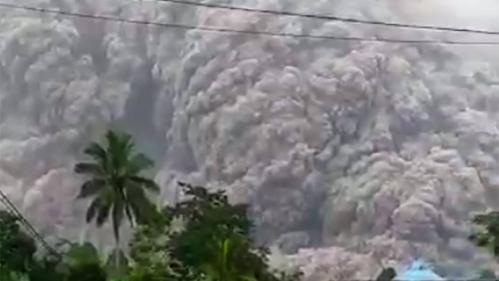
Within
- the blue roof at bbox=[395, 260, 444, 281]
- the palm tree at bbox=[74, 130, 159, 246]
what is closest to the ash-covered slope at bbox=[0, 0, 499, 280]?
the palm tree at bbox=[74, 130, 159, 246]

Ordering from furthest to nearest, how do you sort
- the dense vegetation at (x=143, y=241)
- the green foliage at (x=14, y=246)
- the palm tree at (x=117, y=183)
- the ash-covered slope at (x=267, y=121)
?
the ash-covered slope at (x=267, y=121)
the palm tree at (x=117, y=183)
the green foliage at (x=14, y=246)
the dense vegetation at (x=143, y=241)

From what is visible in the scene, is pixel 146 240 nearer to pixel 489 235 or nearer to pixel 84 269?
pixel 84 269

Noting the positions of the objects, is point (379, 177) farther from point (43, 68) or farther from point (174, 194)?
point (43, 68)

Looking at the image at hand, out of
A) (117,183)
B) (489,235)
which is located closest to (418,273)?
(489,235)

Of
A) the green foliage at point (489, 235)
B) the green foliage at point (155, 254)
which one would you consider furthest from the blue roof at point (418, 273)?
the green foliage at point (489, 235)

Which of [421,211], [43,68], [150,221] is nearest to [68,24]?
[43,68]

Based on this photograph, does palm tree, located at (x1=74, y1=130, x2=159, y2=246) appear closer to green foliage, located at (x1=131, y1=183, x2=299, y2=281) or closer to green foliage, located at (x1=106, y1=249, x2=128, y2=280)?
green foliage, located at (x1=131, y1=183, x2=299, y2=281)

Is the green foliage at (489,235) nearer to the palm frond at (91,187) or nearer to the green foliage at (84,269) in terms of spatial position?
the green foliage at (84,269)
